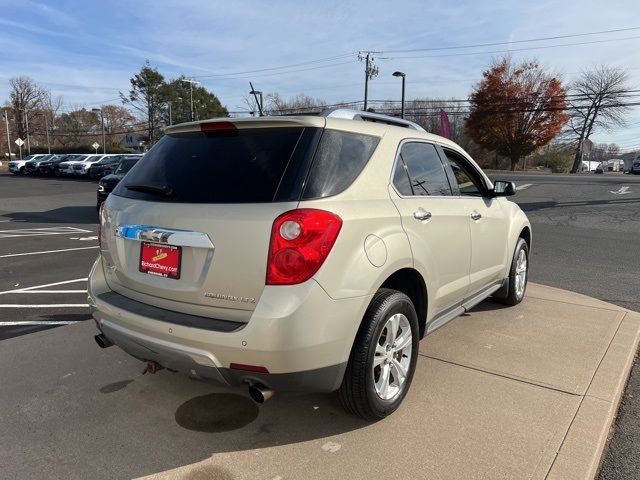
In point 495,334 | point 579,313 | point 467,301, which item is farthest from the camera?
point 579,313

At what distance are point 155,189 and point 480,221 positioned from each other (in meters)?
2.62

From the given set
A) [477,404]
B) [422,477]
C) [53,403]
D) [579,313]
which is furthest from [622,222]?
[53,403]

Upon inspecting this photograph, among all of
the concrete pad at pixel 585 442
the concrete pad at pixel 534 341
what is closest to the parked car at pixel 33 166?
the concrete pad at pixel 534 341

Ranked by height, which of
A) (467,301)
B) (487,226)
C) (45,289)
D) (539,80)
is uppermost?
(539,80)

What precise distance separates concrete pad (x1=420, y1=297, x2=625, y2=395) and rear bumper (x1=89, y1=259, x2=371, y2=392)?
170cm

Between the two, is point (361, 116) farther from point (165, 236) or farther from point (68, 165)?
point (68, 165)

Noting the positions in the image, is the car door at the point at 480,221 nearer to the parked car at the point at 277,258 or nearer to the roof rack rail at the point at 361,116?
the roof rack rail at the point at 361,116

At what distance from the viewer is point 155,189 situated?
2867 millimetres

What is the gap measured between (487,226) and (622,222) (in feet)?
36.3

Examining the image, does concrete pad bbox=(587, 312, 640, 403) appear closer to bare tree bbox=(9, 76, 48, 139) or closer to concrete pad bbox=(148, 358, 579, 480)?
concrete pad bbox=(148, 358, 579, 480)

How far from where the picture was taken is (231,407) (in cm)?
318

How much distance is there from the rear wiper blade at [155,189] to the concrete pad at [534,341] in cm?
242

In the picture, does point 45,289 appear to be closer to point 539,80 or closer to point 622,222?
point 622,222

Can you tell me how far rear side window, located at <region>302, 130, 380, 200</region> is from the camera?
2.55 meters
